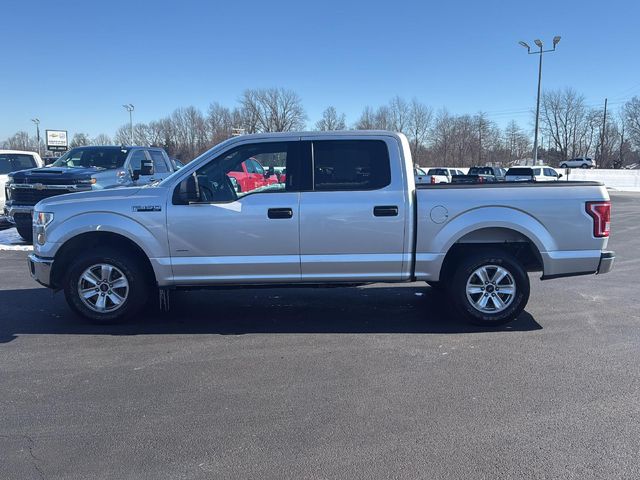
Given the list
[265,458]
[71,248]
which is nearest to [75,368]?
[71,248]

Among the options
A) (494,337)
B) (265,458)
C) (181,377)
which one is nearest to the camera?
(265,458)

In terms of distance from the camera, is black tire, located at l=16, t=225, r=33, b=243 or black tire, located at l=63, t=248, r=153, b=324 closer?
black tire, located at l=63, t=248, r=153, b=324

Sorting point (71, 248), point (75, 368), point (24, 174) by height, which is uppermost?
point (24, 174)

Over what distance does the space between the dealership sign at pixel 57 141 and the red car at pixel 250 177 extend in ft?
230

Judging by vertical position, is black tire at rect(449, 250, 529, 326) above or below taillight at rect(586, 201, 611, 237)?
below

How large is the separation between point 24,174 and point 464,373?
33.5 ft

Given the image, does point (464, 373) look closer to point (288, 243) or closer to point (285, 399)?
point (285, 399)

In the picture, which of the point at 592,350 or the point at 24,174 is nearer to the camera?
the point at 592,350

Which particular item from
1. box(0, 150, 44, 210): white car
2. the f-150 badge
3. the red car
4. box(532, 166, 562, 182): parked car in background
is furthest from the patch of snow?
box(532, 166, 562, 182): parked car in background

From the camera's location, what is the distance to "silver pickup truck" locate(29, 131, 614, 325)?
17.8ft

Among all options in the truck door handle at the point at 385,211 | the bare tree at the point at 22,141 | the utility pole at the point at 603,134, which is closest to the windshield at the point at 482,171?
the truck door handle at the point at 385,211

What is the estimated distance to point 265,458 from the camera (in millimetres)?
3127

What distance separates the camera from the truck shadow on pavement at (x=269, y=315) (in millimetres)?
5598

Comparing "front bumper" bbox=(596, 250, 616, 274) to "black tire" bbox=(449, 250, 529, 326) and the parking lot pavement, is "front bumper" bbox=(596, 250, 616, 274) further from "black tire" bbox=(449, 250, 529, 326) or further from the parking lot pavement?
"black tire" bbox=(449, 250, 529, 326)
